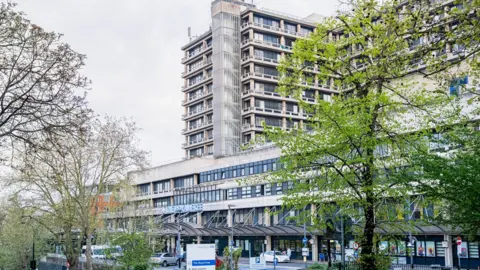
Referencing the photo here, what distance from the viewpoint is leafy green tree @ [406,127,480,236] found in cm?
1850

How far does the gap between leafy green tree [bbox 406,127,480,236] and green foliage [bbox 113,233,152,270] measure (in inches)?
927

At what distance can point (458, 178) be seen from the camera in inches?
744

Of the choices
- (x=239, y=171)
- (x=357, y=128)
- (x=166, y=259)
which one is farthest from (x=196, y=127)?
(x=357, y=128)

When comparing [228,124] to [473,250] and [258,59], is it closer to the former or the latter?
[258,59]

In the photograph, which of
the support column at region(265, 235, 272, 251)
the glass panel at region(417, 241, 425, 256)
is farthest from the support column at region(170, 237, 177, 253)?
the glass panel at region(417, 241, 425, 256)

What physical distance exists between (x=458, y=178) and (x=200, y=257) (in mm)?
16941

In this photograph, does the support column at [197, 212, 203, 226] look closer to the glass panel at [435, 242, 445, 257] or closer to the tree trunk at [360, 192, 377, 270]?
the glass panel at [435, 242, 445, 257]

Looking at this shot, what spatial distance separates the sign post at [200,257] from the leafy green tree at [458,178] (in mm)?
13848

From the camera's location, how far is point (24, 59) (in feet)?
52.3

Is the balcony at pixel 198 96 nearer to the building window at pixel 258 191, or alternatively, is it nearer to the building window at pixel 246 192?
the building window at pixel 246 192

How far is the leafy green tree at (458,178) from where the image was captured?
18.5 meters

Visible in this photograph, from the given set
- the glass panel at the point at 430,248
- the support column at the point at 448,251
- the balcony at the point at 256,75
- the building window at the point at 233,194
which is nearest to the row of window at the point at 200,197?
the building window at the point at 233,194

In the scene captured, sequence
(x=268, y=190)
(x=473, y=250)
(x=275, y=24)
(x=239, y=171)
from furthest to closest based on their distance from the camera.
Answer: (x=275, y=24), (x=239, y=171), (x=268, y=190), (x=473, y=250)

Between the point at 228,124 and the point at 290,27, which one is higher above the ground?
the point at 290,27
